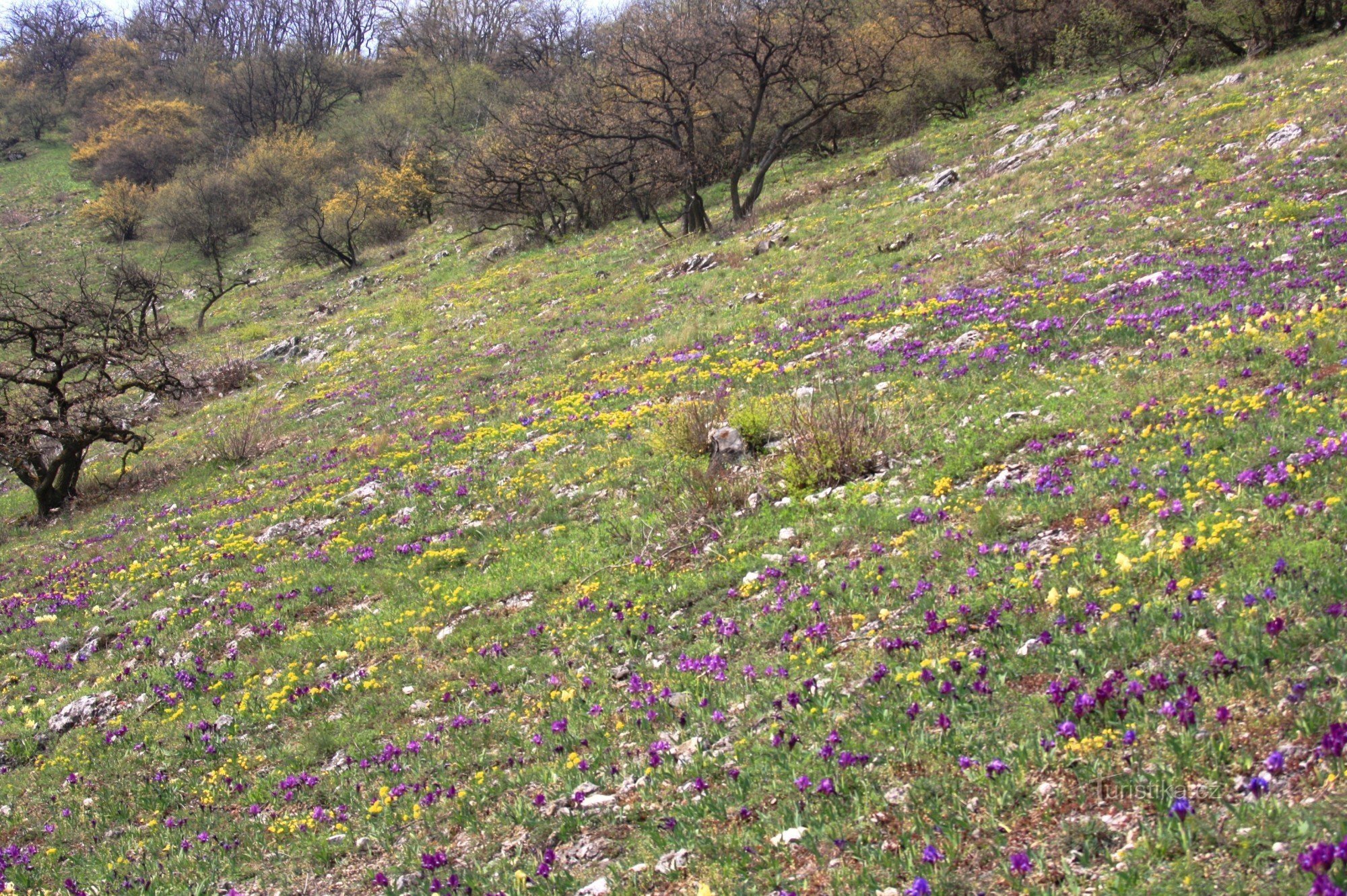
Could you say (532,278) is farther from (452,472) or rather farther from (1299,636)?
(1299,636)

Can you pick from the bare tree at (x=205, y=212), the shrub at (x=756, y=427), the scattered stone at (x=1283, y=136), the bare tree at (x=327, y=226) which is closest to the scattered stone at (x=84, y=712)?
the shrub at (x=756, y=427)

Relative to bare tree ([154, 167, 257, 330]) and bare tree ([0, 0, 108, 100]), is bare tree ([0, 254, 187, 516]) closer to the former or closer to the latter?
bare tree ([154, 167, 257, 330])

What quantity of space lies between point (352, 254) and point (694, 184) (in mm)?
26987

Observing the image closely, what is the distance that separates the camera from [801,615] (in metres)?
5.93

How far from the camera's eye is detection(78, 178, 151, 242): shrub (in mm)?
60656

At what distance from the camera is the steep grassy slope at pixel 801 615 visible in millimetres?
3516

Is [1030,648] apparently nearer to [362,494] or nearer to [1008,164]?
[362,494]

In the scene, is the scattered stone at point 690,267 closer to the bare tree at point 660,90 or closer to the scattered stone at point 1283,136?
the bare tree at point 660,90

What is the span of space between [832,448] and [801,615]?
2688 millimetres

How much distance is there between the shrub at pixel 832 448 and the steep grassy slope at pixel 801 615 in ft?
0.47

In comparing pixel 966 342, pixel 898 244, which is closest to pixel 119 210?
pixel 898 244

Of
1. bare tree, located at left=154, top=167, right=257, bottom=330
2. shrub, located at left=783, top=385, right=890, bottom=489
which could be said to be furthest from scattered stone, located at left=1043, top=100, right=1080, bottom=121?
bare tree, located at left=154, top=167, right=257, bottom=330

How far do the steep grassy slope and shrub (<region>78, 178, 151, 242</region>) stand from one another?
55.8 metres

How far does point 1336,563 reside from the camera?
4129mm
